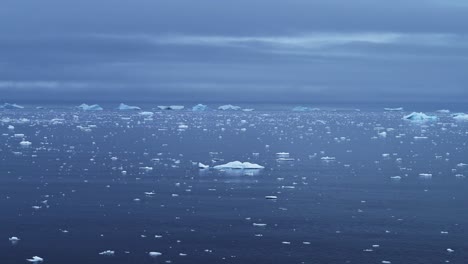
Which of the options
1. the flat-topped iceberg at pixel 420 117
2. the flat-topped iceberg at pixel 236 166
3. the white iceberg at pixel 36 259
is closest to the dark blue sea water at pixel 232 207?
the white iceberg at pixel 36 259

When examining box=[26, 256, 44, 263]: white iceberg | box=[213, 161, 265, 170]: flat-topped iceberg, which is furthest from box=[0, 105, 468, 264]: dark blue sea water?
box=[213, 161, 265, 170]: flat-topped iceberg

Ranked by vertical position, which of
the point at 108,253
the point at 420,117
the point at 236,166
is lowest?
the point at 420,117

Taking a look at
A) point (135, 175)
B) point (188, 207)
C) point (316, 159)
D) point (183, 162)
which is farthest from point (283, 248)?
point (316, 159)

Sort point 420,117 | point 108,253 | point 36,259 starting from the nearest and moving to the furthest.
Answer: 1. point 36,259
2. point 108,253
3. point 420,117

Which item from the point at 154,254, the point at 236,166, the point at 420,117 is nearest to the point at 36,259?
the point at 154,254

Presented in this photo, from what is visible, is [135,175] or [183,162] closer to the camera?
[135,175]

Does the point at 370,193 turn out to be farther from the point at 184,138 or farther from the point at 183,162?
the point at 184,138

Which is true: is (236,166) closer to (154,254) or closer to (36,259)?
(154,254)

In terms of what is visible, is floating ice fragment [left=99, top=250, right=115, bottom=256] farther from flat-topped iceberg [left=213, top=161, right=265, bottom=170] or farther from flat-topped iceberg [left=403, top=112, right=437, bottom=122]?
flat-topped iceberg [left=403, top=112, right=437, bottom=122]
